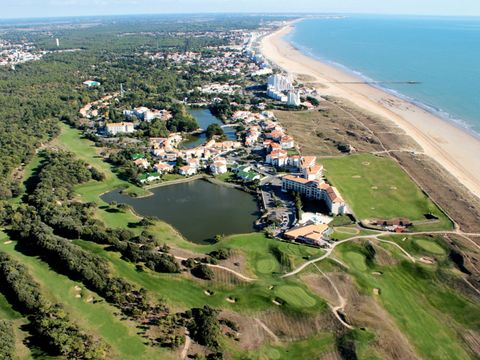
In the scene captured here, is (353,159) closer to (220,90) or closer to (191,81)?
(220,90)

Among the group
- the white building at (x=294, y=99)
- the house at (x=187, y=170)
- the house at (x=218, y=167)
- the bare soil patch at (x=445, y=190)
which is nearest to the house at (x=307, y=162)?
the house at (x=218, y=167)

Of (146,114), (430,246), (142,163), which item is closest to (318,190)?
(430,246)

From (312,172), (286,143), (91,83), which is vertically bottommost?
(286,143)

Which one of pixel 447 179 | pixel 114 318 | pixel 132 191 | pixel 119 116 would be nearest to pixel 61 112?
pixel 119 116

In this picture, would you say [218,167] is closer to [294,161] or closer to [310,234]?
[294,161]

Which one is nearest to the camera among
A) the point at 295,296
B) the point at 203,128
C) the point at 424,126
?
the point at 295,296

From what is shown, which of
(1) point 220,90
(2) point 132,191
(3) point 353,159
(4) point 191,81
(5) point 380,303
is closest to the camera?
(5) point 380,303
